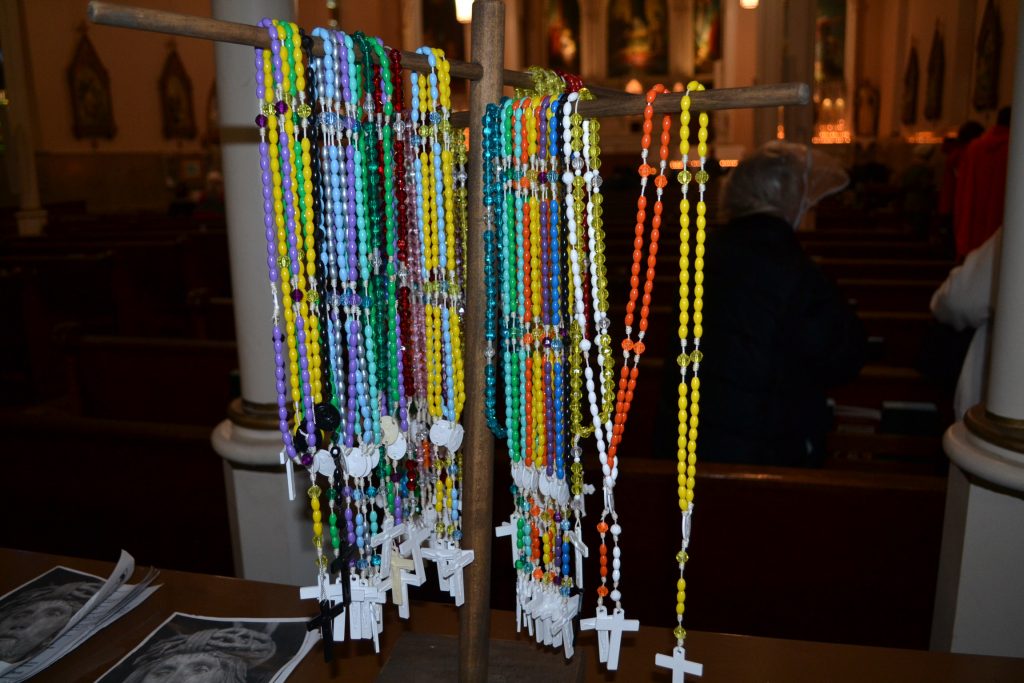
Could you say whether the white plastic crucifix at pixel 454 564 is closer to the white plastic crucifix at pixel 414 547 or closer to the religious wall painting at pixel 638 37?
the white plastic crucifix at pixel 414 547

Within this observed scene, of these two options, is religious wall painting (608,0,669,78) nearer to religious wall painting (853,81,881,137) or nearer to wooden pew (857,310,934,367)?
religious wall painting (853,81,881,137)

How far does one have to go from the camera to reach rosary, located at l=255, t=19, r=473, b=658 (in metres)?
0.89

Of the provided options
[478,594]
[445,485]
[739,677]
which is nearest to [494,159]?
[445,485]

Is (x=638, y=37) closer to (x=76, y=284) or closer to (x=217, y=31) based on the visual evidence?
(x=76, y=284)

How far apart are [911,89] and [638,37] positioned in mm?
4765

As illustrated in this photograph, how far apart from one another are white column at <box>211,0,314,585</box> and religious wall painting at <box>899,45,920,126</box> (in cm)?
1328

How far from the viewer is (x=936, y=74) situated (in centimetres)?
1174

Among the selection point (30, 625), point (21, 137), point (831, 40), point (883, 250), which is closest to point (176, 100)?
point (21, 137)

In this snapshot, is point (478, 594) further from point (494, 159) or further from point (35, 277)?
point (35, 277)

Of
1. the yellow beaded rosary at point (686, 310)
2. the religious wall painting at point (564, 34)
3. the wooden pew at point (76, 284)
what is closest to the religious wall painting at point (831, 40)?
the religious wall painting at point (564, 34)

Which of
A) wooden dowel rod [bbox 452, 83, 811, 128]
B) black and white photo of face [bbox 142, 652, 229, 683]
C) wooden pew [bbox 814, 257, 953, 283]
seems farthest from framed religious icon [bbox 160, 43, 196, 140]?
wooden dowel rod [bbox 452, 83, 811, 128]

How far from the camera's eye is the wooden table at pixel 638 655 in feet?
4.01

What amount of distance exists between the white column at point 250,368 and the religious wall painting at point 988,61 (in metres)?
9.70

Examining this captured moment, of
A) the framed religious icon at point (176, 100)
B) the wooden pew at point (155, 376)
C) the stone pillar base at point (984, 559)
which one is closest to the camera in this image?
the stone pillar base at point (984, 559)
